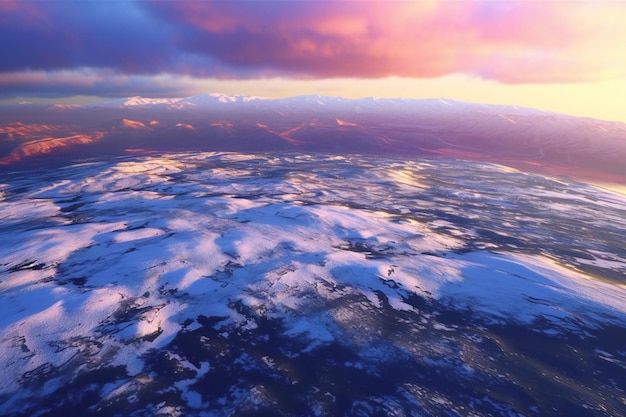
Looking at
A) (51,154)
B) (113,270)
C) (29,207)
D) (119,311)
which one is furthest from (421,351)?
(51,154)

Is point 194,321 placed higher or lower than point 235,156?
higher

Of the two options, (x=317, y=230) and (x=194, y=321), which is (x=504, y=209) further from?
(x=194, y=321)

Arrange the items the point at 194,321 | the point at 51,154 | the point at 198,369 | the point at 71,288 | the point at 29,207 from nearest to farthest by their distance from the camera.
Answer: the point at 198,369
the point at 194,321
the point at 71,288
the point at 29,207
the point at 51,154

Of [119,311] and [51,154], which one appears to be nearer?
[119,311]

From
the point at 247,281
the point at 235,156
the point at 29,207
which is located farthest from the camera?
the point at 235,156

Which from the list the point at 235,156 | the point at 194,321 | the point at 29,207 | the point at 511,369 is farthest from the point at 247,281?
the point at 235,156

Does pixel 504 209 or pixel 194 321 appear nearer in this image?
pixel 194 321

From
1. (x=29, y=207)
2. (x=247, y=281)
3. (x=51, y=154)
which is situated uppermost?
(x=247, y=281)

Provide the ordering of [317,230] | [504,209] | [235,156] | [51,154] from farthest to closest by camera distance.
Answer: [51,154], [235,156], [504,209], [317,230]

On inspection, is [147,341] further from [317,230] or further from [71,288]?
[317,230]
